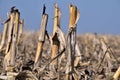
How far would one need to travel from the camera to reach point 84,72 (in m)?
4.21

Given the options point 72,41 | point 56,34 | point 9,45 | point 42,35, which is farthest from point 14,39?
point 72,41

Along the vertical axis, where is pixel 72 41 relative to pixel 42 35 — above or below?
below

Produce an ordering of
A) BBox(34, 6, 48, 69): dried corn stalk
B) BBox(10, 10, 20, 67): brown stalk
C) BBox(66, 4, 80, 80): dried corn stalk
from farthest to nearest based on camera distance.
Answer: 1. BBox(34, 6, 48, 69): dried corn stalk
2. BBox(10, 10, 20, 67): brown stalk
3. BBox(66, 4, 80, 80): dried corn stalk

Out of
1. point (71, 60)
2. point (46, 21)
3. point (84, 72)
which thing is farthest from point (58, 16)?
point (71, 60)

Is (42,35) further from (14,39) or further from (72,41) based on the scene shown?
(72,41)

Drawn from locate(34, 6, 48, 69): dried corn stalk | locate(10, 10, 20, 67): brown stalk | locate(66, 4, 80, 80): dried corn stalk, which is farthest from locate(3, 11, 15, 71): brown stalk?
locate(66, 4, 80, 80): dried corn stalk

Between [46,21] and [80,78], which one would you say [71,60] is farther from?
[46,21]

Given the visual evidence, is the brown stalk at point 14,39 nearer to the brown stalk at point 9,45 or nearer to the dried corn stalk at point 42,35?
the brown stalk at point 9,45

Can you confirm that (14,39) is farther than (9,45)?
No

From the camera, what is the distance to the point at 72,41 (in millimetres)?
3582

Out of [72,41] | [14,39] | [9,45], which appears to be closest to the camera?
[72,41]

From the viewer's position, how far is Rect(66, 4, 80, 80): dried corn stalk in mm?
3529

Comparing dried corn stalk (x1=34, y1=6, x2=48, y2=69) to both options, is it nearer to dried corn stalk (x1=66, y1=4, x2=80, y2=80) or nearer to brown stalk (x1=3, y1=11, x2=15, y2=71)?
brown stalk (x1=3, y1=11, x2=15, y2=71)

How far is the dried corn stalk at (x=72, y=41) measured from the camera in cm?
353
